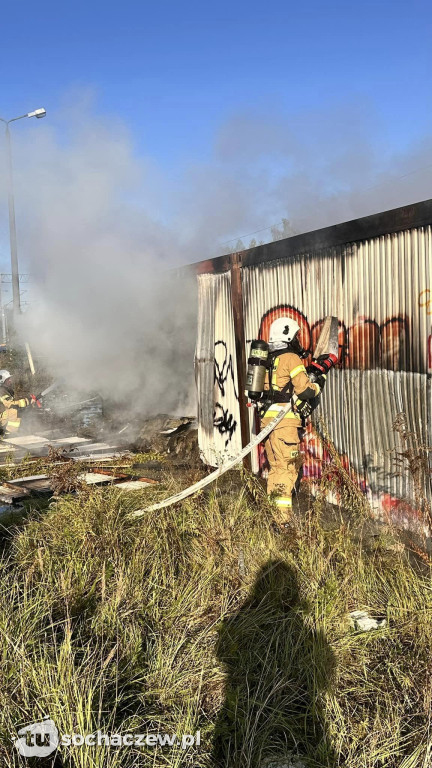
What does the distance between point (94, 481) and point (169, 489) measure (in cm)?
174

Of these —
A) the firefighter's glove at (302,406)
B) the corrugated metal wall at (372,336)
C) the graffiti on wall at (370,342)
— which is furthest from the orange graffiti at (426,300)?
the firefighter's glove at (302,406)

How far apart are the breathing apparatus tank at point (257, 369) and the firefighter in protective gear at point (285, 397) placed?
7 cm

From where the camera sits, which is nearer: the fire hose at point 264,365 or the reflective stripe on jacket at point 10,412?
the fire hose at point 264,365

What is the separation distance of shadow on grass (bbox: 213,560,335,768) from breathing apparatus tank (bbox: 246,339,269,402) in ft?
7.02

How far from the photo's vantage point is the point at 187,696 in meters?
2.35

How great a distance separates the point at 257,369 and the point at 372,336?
3.34 ft

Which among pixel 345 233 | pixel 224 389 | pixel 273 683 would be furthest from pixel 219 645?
pixel 224 389

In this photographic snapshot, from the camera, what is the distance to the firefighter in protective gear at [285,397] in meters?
4.84

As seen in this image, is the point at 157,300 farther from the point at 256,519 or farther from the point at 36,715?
the point at 36,715

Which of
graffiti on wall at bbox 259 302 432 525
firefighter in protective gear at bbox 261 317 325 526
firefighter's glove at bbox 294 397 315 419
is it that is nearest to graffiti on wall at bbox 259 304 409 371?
graffiti on wall at bbox 259 302 432 525

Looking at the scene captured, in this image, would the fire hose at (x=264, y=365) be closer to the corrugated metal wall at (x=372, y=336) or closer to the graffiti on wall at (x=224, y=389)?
the corrugated metal wall at (x=372, y=336)

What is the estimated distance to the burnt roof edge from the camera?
4.21 metres

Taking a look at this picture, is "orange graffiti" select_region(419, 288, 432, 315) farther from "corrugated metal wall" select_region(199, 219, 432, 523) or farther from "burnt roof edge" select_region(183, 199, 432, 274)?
"burnt roof edge" select_region(183, 199, 432, 274)

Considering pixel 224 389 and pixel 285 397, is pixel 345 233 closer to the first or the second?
pixel 285 397
